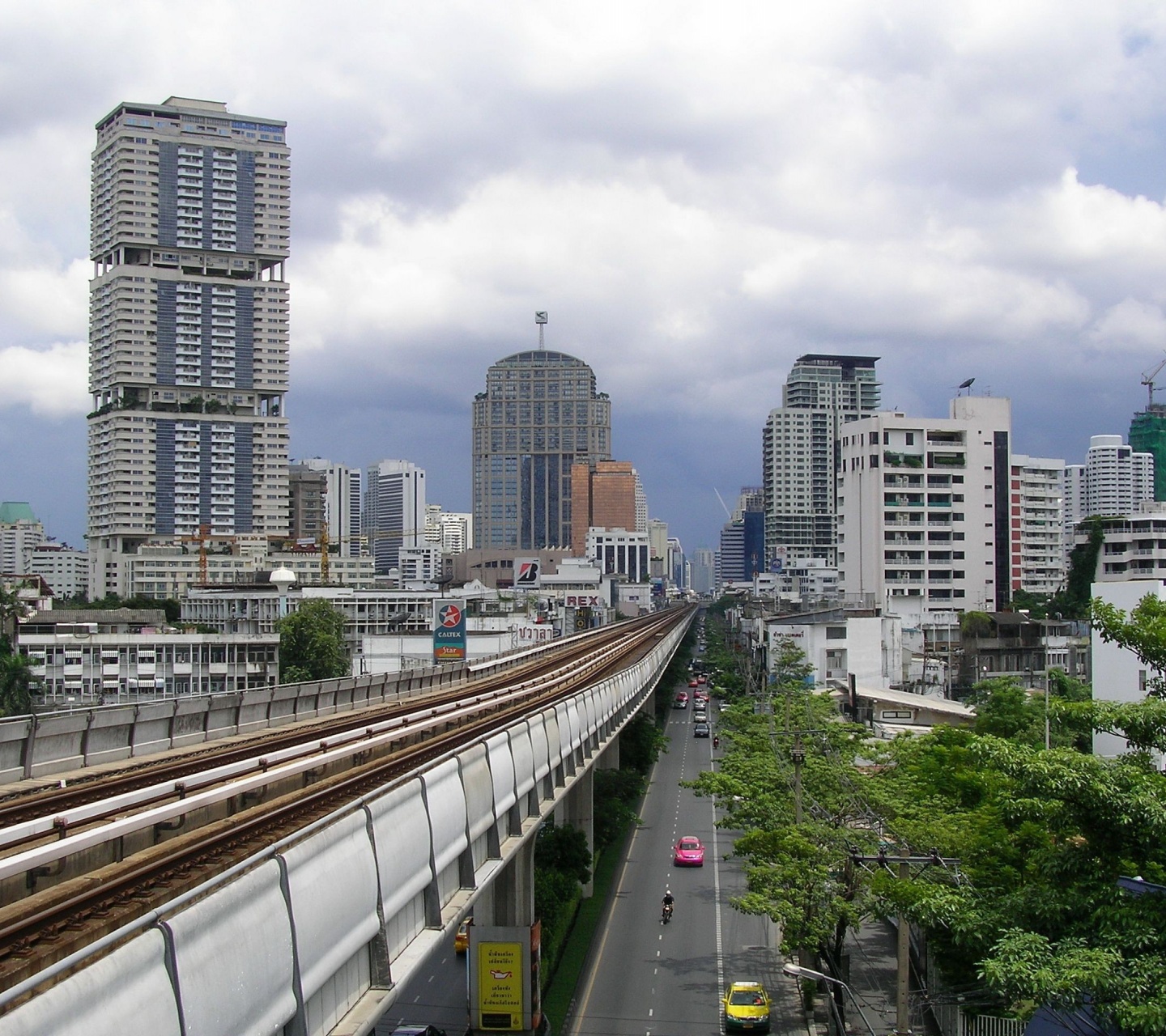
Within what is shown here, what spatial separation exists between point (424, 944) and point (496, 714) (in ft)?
54.8

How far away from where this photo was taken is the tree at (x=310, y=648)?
78.2 meters

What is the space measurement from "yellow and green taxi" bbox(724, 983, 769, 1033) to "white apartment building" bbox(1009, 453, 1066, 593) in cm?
8782

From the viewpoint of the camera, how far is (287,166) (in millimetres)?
188625

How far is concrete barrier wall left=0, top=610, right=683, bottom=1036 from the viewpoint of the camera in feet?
22.7

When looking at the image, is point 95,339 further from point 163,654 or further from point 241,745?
point 241,745

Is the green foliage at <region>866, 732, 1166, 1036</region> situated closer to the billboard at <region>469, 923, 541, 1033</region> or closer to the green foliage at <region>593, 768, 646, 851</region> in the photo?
the billboard at <region>469, 923, 541, 1033</region>

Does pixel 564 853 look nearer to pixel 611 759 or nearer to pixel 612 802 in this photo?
pixel 612 802

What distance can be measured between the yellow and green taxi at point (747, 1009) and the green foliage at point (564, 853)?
36.3 feet

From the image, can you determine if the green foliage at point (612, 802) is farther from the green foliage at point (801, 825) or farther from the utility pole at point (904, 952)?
the utility pole at point (904, 952)

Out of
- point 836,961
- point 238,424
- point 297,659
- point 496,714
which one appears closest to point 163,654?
point 297,659

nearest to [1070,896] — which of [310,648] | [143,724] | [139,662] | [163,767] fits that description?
[163,767]

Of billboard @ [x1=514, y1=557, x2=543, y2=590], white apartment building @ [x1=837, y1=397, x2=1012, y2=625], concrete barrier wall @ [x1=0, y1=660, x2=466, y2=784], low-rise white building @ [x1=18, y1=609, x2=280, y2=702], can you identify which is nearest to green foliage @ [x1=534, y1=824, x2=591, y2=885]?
concrete barrier wall @ [x1=0, y1=660, x2=466, y2=784]

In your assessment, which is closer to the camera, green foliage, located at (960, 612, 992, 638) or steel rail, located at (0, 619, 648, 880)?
steel rail, located at (0, 619, 648, 880)

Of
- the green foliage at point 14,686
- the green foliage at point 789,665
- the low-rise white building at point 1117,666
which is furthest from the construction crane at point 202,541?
the low-rise white building at point 1117,666
